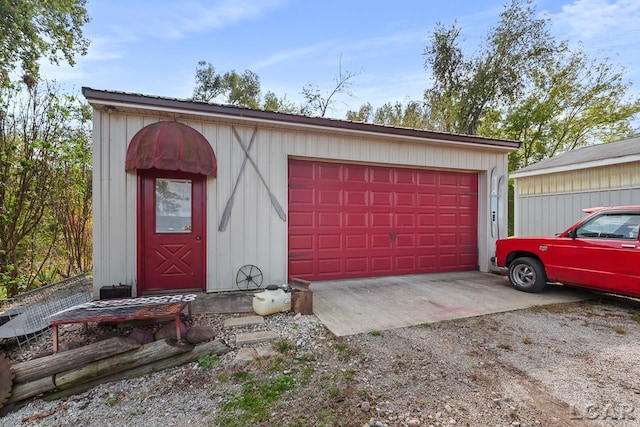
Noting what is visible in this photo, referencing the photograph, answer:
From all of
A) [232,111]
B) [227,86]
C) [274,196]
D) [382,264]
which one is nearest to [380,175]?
[382,264]

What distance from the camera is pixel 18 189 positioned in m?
5.27

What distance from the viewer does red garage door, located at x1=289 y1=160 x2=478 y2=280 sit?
554 cm

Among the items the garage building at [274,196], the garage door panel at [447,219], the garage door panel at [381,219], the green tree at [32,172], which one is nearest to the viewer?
the garage building at [274,196]

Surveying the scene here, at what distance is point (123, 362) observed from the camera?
2.67 m

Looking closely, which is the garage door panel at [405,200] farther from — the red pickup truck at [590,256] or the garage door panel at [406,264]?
the red pickup truck at [590,256]

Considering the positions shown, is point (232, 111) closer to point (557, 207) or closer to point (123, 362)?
point (123, 362)

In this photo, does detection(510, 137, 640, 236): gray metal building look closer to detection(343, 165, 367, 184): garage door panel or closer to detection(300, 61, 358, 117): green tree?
detection(343, 165, 367, 184): garage door panel

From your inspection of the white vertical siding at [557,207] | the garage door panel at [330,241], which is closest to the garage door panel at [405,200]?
the garage door panel at [330,241]

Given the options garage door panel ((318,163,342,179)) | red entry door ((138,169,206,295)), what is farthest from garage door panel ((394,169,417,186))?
red entry door ((138,169,206,295))

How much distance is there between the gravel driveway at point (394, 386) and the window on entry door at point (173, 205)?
2.20 meters

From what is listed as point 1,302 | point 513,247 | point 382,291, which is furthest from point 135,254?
point 513,247

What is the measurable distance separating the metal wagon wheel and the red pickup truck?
470 centimetres

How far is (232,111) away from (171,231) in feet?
7.24

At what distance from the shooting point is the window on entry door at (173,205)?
4672mm
